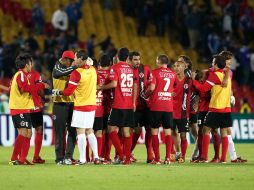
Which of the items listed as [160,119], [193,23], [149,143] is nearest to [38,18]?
[193,23]

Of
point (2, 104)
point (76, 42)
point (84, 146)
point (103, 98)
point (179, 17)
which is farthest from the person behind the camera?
point (179, 17)

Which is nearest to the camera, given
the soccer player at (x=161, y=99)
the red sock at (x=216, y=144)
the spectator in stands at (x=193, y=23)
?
the soccer player at (x=161, y=99)

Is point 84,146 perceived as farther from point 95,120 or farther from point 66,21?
point 66,21

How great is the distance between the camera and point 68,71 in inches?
784

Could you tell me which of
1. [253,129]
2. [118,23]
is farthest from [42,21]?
[253,129]

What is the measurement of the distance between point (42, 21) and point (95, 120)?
16.7 meters

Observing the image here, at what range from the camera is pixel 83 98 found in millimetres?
19984

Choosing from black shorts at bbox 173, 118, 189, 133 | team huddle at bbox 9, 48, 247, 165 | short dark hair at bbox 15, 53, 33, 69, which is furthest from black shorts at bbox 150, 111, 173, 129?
short dark hair at bbox 15, 53, 33, 69

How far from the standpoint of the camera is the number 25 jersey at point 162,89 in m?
20.5

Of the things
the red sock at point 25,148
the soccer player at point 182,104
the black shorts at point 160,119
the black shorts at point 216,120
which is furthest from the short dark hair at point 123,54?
the red sock at point 25,148

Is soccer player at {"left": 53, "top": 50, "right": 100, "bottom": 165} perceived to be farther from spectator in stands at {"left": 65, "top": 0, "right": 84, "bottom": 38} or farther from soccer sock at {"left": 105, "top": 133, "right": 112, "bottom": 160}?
spectator in stands at {"left": 65, "top": 0, "right": 84, "bottom": 38}

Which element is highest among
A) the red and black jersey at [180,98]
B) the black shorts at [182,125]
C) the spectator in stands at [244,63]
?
the spectator in stands at [244,63]

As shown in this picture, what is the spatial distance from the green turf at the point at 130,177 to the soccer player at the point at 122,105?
611 mm

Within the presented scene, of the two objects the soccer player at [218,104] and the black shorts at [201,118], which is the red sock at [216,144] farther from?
the black shorts at [201,118]
